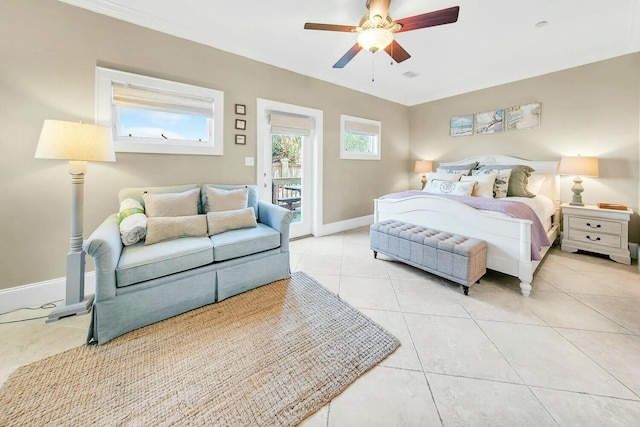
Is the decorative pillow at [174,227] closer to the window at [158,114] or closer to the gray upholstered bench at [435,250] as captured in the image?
the window at [158,114]

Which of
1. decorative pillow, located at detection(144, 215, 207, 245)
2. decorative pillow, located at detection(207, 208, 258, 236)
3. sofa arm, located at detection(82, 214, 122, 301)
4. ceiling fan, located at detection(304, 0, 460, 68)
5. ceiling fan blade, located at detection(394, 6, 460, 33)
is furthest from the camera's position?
decorative pillow, located at detection(207, 208, 258, 236)

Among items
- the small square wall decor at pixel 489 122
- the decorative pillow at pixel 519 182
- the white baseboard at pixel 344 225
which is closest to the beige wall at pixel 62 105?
the white baseboard at pixel 344 225

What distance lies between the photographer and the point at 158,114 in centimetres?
267

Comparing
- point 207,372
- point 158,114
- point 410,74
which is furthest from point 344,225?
point 207,372

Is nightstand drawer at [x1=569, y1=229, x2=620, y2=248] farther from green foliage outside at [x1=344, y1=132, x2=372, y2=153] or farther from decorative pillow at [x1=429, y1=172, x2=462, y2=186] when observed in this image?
green foliage outside at [x1=344, y1=132, x2=372, y2=153]

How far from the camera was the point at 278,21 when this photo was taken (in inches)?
102

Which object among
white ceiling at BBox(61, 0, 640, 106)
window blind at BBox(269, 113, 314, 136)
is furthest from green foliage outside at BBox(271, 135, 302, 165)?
white ceiling at BBox(61, 0, 640, 106)

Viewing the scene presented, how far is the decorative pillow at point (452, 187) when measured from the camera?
10.9ft

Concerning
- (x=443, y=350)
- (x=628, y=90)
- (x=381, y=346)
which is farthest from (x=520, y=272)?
(x=628, y=90)

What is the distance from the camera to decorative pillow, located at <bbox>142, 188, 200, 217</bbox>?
2.24 metres

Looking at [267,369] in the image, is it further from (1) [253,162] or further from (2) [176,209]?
(1) [253,162]

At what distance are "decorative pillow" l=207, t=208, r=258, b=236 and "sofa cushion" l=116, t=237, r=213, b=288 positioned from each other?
224 mm

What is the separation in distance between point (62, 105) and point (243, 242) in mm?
1974

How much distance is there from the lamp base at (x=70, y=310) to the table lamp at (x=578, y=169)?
216 inches
